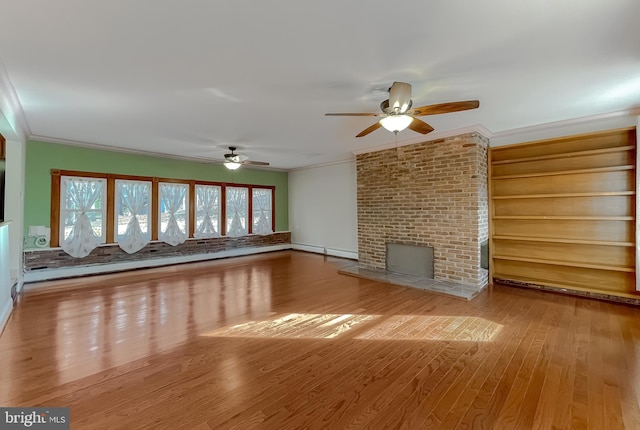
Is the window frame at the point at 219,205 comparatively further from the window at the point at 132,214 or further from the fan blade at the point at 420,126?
the fan blade at the point at 420,126

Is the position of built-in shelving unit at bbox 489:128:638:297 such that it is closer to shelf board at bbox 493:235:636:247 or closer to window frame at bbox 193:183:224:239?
shelf board at bbox 493:235:636:247

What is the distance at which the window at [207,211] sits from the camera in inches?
292

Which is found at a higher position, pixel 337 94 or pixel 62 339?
pixel 337 94

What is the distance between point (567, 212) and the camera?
4336 mm

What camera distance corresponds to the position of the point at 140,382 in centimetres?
217

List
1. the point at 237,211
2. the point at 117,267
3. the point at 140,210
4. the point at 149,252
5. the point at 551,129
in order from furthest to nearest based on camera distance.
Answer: the point at 237,211
the point at 149,252
the point at 140,210
the point at 117,267
the point at 551,129

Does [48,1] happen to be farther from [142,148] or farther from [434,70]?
[142,148]

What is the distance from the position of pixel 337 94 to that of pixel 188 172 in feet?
17.5

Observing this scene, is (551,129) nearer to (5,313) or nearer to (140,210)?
(5,313)

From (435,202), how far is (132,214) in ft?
20.9

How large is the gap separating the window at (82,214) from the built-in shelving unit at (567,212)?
25.2ft

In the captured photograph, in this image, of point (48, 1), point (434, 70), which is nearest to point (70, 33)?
point (48, 1)

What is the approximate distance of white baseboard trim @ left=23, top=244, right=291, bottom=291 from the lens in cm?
518

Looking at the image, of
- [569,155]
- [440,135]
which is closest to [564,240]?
[569,155]
